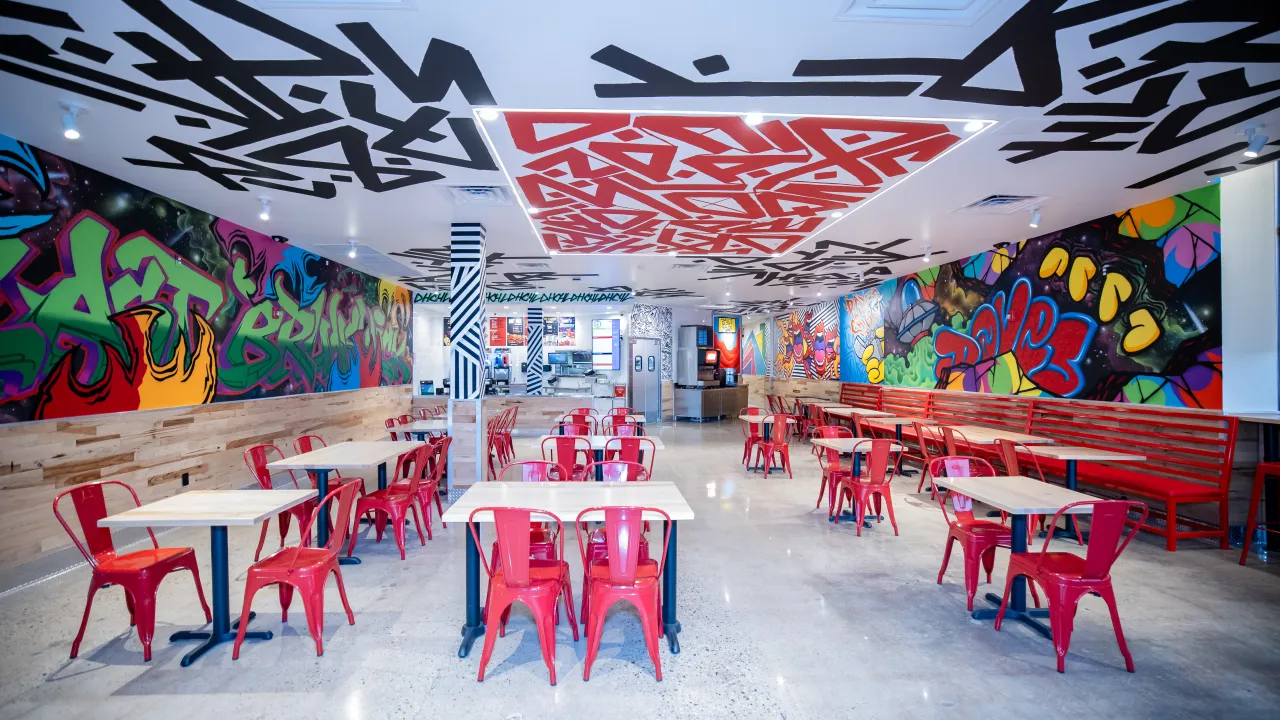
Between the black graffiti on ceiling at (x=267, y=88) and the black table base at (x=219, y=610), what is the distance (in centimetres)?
274

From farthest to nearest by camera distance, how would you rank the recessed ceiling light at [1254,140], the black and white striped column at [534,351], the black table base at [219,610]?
1. the black and white striped column at [534,351]
2. the recessed ceiling light at [1254,140]
3. the black table base at [219,610]

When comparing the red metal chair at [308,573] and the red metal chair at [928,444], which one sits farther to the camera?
the red metal chair at [928,444]

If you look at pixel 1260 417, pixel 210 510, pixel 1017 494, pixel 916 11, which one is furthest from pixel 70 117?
pixel 1260 417

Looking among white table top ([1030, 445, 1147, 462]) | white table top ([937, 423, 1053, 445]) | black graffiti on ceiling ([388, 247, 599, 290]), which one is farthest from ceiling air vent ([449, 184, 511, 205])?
white table top ([1030, 445, 1147, 462])

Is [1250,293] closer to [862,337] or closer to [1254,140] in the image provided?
[1254,140]

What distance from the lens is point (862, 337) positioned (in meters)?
12.7

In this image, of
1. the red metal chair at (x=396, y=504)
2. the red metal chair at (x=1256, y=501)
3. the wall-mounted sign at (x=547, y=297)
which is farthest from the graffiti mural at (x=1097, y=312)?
the red metal chair at (x=396, y=504)

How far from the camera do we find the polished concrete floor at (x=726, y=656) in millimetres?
2753

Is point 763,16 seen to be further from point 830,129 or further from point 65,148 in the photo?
point 65,148

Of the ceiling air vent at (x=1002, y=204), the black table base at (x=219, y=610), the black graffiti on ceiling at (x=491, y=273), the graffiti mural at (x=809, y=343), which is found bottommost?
the black table base at (x=219, y=610)

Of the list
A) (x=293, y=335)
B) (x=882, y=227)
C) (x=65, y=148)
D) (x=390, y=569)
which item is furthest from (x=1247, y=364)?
(x=293, y=335)

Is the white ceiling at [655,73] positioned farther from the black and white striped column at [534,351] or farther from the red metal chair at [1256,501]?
the black and white striped column at [534,351]

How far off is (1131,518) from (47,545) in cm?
995

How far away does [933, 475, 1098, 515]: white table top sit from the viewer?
3.40 m
